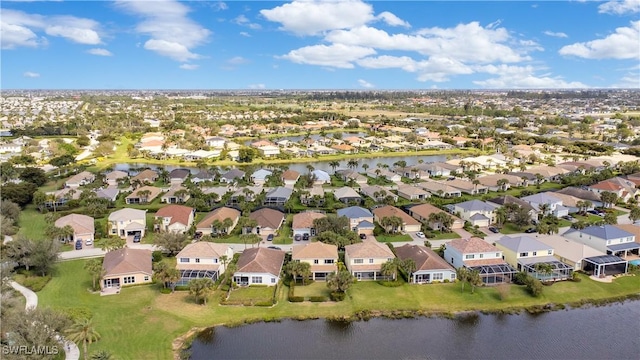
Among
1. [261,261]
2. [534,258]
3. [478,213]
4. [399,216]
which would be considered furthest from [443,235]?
[261,261]

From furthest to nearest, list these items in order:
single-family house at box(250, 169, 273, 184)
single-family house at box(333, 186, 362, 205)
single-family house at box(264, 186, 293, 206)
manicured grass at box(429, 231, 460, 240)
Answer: single-family house at box(250, 169, 273, 184) < single-family house at box(333, 186, 362, 205) < single-family house at box(264, 186, 293, 206) < manicured grass at box(429, 231, 460, 240)

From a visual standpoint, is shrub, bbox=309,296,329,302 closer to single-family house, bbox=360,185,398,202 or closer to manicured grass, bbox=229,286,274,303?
manicured grass, bbox=229,286,274,303

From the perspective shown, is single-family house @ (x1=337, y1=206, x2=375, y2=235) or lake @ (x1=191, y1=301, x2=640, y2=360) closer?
lake @ (x1=191, y1=301, x2=640, y2=360)

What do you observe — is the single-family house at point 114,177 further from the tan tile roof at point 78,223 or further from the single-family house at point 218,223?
the single-family house at point 218,223

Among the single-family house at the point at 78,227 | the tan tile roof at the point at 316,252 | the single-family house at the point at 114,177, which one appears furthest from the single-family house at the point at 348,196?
the single-family house at the point at 114,177

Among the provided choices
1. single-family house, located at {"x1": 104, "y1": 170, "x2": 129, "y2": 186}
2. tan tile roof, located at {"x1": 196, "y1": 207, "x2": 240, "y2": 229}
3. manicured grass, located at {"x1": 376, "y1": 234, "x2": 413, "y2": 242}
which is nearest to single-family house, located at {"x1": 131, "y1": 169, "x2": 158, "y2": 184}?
single-family house, located at {"x1": 104, "y1": 170, "x2": 129, "y2": 186}

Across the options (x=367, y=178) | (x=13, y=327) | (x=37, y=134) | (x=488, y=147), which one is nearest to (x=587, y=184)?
(x=367, y=178)
